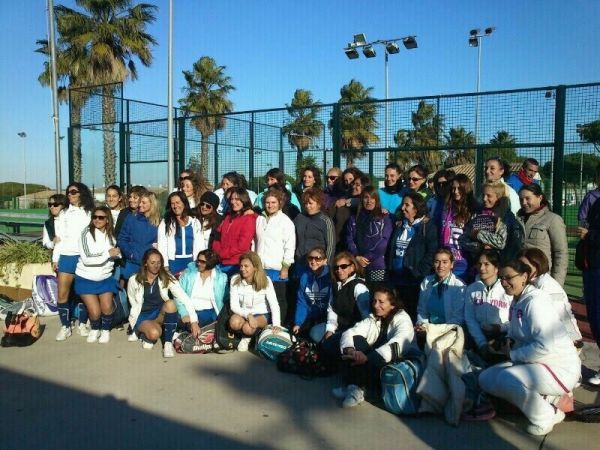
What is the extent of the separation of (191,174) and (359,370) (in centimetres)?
387

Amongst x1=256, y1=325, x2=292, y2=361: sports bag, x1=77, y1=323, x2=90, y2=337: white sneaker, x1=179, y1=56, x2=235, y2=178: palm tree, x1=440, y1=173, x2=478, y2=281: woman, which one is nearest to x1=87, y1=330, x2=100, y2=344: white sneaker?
x1=77, y1=323, x2=90, y2=337: white sneaker

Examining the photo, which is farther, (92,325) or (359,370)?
(92,325)

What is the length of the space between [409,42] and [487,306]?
15.1 meters

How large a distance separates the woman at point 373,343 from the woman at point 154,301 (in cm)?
193

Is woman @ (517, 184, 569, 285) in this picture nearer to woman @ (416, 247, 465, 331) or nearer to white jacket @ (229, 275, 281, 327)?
woman @ (416, 247, 465, 331)

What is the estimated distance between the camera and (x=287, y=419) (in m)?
4.07

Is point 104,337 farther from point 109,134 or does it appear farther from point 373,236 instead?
point 109,134

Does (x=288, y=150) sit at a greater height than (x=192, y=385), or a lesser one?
greater

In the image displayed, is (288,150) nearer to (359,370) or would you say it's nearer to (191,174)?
(191,174)

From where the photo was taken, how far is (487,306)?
467 cm

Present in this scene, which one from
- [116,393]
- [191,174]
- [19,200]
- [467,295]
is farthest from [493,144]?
[19,200]

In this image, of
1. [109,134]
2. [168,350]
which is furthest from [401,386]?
[109,134]

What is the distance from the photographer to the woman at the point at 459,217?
17.3ft

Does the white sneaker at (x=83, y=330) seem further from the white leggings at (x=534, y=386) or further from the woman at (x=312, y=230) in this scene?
the white leggings at (x=534, y=386)
